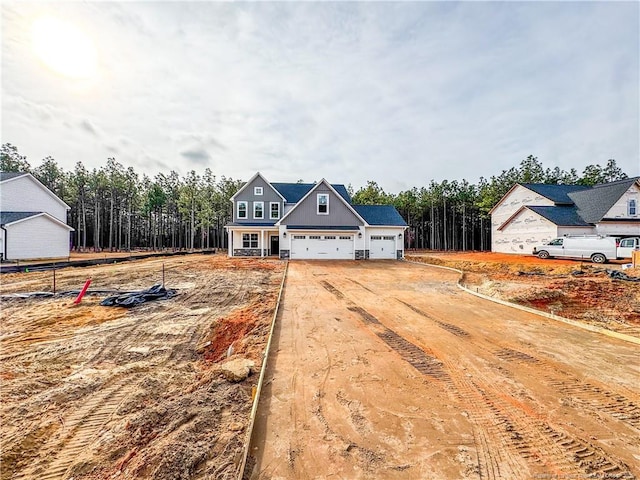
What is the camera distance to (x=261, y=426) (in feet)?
9.11

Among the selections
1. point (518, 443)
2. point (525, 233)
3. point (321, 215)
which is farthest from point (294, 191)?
point (518, 443)

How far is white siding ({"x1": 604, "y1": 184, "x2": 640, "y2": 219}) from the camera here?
22.2 meters

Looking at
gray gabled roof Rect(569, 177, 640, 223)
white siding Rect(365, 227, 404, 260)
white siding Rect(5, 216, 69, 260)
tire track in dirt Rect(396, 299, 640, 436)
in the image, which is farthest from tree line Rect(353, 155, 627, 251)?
tire track in dirt Rect(396, 299, 640, 436)

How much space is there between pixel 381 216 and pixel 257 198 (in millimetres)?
11390

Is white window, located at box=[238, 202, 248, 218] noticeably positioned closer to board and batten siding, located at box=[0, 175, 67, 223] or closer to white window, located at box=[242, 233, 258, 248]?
white window, located at box=[242, 233, 258, 248]

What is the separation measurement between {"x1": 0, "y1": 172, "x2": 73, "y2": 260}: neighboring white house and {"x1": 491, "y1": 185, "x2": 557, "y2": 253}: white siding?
39001 millimetres

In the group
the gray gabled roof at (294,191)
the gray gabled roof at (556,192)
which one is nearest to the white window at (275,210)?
the gray gabled roof at (294,191)

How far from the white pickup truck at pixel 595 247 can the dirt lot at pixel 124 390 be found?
66.3ft

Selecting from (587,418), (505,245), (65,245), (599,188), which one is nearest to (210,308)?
(587,418)

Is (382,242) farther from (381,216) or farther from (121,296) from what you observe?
(121,296)

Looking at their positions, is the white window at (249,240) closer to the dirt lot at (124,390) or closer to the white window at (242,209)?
the white window at (242,209)

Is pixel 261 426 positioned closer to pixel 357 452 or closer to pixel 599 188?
pixel 357 452

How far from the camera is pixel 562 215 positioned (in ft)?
77.5

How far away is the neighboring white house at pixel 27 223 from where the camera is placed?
19812mm
